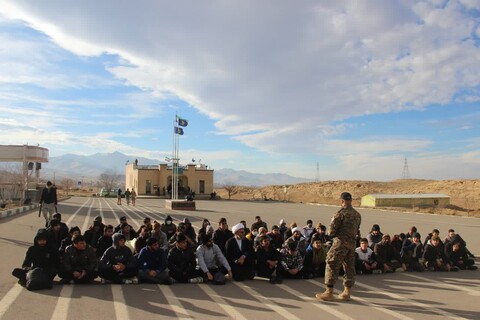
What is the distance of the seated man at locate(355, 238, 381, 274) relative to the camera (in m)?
9.30

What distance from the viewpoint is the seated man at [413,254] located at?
32.4 ft

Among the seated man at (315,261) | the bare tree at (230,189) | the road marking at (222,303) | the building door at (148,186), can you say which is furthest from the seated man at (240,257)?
the bare tree at (230,189)

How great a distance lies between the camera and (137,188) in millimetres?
61469

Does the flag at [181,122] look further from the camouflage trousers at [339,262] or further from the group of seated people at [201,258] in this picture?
the camouflage trousers at [339,262]

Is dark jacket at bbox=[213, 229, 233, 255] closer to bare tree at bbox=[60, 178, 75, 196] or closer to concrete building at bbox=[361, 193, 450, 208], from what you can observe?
concrete building at bbox=[361, 193, 450, 208]

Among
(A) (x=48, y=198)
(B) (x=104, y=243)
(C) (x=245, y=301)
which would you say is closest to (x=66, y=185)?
(A) (x=48, y=198)

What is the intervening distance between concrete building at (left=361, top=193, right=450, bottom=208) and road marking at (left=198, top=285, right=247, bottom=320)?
4003 centimetres

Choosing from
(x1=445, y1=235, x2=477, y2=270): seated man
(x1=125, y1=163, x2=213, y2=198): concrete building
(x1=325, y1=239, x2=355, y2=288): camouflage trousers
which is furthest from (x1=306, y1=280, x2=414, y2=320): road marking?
(x1=125, y1=163, x2=213, y2=198): concrete building

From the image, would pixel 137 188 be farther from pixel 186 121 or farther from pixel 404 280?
pixel 404 280

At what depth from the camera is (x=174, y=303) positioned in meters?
6.60

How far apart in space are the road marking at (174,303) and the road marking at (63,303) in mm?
1469

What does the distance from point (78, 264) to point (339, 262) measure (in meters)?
4.61

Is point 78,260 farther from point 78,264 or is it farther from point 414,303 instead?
point 414,303

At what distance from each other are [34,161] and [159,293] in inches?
1355
